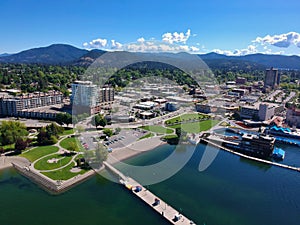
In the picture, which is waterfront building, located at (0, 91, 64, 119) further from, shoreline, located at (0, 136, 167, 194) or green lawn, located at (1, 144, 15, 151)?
shoreline, located at (0, 136, 167, 194)

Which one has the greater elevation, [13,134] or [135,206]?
[13,134]

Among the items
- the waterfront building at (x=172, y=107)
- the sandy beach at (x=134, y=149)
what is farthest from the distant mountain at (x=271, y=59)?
the sandy beach at (x=134, y=149)

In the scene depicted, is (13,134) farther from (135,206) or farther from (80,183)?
(135,206)

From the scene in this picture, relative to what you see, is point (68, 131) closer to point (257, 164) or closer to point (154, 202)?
point (154, 202)

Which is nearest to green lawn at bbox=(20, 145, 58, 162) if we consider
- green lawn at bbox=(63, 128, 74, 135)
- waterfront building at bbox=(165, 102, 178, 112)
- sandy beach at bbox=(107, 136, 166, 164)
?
green lawn at bbox=(63, 128, 74, 135)

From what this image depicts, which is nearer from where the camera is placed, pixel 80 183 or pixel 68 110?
pixel 80 183

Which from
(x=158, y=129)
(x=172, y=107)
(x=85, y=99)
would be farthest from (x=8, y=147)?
(x=172, y=107)

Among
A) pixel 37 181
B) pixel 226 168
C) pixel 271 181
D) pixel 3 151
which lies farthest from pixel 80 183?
pixel 271 181
